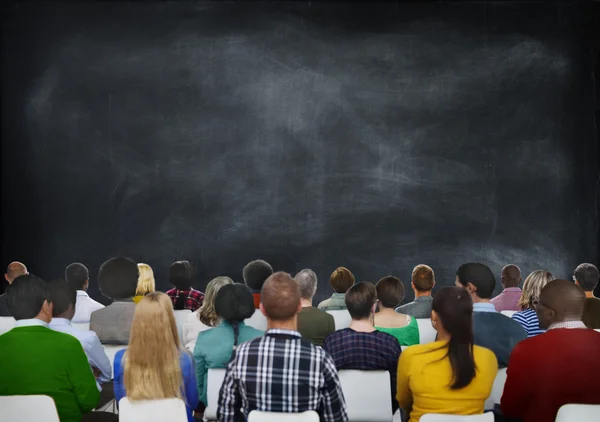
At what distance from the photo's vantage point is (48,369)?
263cm

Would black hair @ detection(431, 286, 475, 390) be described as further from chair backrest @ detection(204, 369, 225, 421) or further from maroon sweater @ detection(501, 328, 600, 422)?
chair backrest @ detection(204, 369, 225, 421)

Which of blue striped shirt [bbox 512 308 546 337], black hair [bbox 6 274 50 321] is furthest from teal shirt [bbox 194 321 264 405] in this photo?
blue striped shirt [bbox 512 308 546 337]

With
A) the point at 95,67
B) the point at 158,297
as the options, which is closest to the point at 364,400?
the point at 158,297

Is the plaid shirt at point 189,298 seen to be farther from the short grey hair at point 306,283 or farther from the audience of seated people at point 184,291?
the short grey hair at point 306,283

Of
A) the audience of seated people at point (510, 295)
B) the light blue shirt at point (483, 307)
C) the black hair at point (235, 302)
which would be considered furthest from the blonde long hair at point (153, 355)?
the audience of seated people at point (510, 295)

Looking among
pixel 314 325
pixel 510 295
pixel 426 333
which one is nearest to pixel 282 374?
pixel 314 325

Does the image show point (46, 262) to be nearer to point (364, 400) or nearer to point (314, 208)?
point (314, 208)

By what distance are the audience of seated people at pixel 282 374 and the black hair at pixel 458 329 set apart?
473mm

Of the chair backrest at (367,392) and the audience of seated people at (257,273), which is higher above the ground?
the audience of seated people at (257,273)

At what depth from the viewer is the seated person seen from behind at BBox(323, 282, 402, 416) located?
307cm

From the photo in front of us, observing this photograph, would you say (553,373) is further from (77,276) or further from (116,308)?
(77,276)

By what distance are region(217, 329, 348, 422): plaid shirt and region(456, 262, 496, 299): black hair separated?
1643 millimetres

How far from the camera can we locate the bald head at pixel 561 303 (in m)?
2.67

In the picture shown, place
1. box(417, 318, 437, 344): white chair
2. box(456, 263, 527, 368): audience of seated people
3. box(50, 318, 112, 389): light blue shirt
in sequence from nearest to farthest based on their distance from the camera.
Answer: box(50, 318, 112, 389): light blue shirt < box(456, 263, 527, 368): audience of seated people < box(417, 318, 437, 344): white chair
